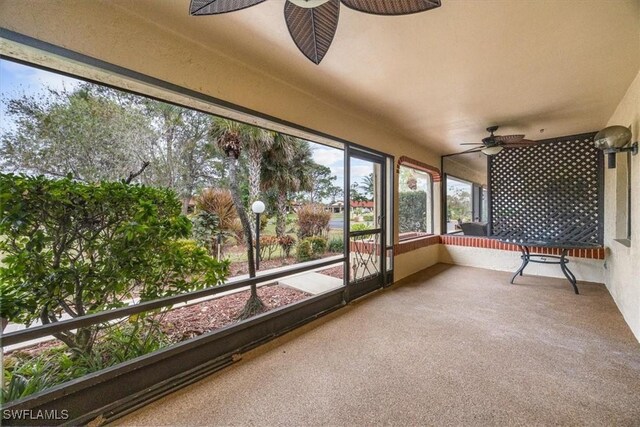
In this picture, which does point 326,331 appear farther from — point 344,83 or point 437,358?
point 344,83

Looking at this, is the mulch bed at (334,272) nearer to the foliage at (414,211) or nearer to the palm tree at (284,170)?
the palm tree at (284,170)

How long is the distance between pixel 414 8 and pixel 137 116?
11.5 feet

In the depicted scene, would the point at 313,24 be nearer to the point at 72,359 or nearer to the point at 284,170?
the point at 72,359

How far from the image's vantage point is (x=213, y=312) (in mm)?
3062

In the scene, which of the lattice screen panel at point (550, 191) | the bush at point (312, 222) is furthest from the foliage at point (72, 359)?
the lattice screen panel at point (550, 191)

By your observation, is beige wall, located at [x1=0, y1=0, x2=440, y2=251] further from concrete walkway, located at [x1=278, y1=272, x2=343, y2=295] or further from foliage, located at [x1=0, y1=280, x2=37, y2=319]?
concrete walkway, located at [x1=278, y1=272, x2=343, y2=295]

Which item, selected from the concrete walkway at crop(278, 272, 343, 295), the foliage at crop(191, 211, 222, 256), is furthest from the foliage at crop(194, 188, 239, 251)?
the concrete walkway at crop(278, 272, 343, 295)

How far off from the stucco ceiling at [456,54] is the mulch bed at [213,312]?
2.47 metres

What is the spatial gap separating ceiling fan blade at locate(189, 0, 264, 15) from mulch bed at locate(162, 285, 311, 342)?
2442mm

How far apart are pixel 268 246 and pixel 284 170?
4.94 ft

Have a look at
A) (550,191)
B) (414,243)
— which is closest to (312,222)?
(414,243)

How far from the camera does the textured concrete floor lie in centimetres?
150

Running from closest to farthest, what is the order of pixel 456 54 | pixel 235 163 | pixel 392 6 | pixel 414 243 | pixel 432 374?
pixel 392 6 → pixel 432 374 → pixel 456 54 → pixel 235 163 → pixel 414 243

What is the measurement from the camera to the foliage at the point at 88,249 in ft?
4.73
